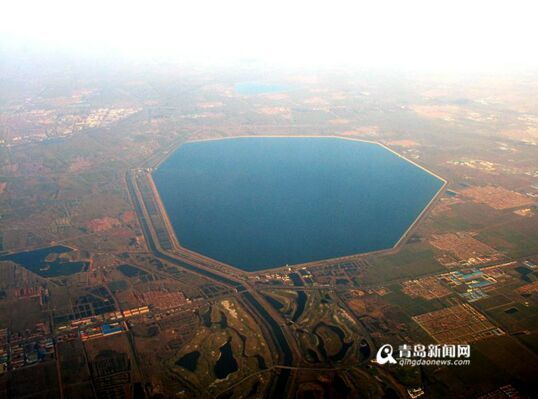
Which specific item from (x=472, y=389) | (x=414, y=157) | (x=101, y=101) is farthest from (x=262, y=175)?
(x=101, y=101)

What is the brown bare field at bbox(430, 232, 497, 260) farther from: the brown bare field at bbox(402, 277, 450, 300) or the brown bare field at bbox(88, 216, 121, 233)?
the brown bare field at bbox(88, 216, 121, 233)

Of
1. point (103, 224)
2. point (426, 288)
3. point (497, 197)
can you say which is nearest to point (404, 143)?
point (497, 197)

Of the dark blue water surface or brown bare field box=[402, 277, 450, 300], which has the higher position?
brown bare field box=[402, 277, 450, 300]

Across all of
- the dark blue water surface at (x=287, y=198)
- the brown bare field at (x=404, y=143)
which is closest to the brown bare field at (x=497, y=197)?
the dark blue water surface at (x=287, y=198)

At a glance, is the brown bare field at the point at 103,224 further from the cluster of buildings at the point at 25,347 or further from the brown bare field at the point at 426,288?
the brown bare field at the point at 426,288

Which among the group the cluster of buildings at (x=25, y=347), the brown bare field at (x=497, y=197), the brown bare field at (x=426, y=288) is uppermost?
the brown bare field at (x=426, y=288)

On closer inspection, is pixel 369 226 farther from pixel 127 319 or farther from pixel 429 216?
pixel 127 319

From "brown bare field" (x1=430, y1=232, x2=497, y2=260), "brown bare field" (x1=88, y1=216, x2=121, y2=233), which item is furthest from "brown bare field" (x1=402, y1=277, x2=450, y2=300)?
"brown bare field" (x1=88, y1=216, x2=121, y2=233)

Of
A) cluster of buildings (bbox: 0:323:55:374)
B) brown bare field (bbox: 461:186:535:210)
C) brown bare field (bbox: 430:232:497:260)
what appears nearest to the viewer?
cluster of buildings (bbox: 0:323:55:374)

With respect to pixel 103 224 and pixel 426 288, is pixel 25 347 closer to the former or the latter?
pixel 103 224
